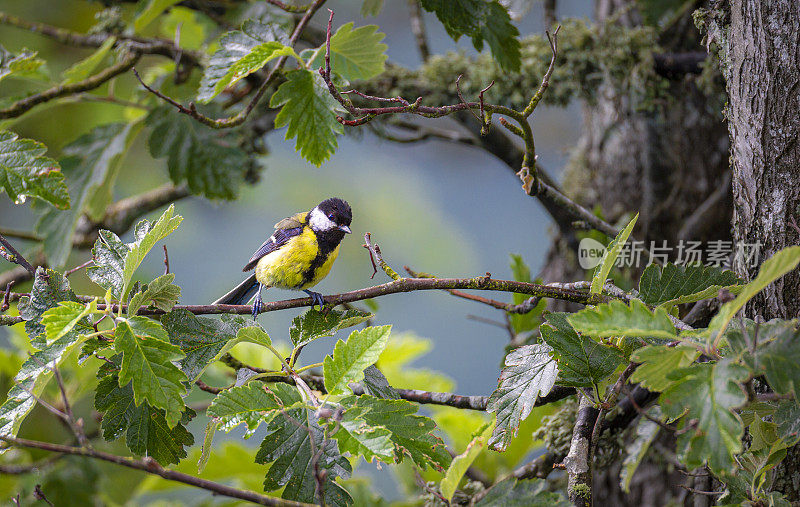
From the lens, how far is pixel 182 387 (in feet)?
1.85

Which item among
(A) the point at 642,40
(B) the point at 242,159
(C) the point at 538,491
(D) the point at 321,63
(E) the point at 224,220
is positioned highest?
(A) the point at 642,40

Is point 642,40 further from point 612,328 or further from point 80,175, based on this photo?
point 80,175

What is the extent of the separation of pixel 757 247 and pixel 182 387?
2.07 ft

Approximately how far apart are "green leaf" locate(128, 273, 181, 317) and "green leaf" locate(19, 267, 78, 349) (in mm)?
82

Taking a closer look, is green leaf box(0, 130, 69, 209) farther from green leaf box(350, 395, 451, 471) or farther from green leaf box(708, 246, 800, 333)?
green leaf box(708, 246, 800, 333)

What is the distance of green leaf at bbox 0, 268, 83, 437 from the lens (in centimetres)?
58

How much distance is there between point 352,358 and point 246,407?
0.10 metres

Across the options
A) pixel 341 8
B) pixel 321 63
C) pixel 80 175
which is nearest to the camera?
pixel 321 63

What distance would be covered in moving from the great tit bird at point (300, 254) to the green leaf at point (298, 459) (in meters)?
0.21

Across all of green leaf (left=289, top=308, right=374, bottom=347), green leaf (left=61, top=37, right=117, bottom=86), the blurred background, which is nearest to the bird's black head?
green leaf (left=289, top=308, right=374, bottom=347)

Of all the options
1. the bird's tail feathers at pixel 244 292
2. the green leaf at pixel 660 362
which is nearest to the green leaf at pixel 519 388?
the green leaf at pixel 660 362

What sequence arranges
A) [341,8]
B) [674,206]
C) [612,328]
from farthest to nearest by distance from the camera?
[341,8], [674,206], [612,328]

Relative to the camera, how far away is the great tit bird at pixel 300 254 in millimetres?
787

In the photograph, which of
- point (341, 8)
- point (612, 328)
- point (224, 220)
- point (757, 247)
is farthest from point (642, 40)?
point (224, 220)
